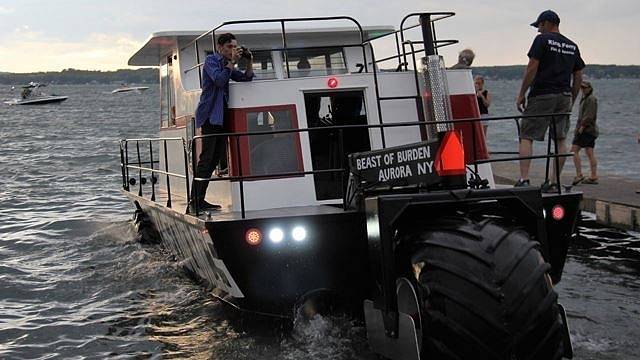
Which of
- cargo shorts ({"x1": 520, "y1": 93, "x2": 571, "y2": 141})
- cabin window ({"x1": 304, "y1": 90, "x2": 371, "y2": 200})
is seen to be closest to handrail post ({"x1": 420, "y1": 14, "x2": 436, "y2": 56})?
cabin window ({"x1": 304, "y1": 90, "x2": 371, "y2": 200})

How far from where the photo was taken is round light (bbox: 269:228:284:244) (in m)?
6.39

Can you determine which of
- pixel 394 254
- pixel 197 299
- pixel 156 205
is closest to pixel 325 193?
pixel 197 299

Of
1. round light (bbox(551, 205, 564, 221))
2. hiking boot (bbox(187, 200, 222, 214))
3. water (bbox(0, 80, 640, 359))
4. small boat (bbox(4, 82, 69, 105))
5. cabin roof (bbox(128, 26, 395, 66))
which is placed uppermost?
small boat (bbox(4, 82, 69, 105))

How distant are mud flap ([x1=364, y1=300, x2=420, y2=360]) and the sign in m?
0.93

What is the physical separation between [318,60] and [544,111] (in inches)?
122

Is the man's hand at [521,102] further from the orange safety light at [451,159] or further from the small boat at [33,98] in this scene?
the small boat at [33,98]

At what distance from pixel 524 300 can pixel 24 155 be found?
30.4 metres

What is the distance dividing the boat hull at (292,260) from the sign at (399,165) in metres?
0.59

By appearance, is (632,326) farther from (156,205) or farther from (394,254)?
(156,205)

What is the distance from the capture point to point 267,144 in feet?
25.4

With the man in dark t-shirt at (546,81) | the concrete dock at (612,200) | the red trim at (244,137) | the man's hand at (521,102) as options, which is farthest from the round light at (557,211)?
the concrete dock at (612,200)

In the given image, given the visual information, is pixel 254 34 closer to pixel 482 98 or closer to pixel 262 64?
pixel 262 64

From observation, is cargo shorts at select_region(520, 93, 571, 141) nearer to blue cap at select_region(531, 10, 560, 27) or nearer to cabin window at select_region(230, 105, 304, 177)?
blue cap at select_region(531, 10, 560, 27)

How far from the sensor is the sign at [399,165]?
206 inches
